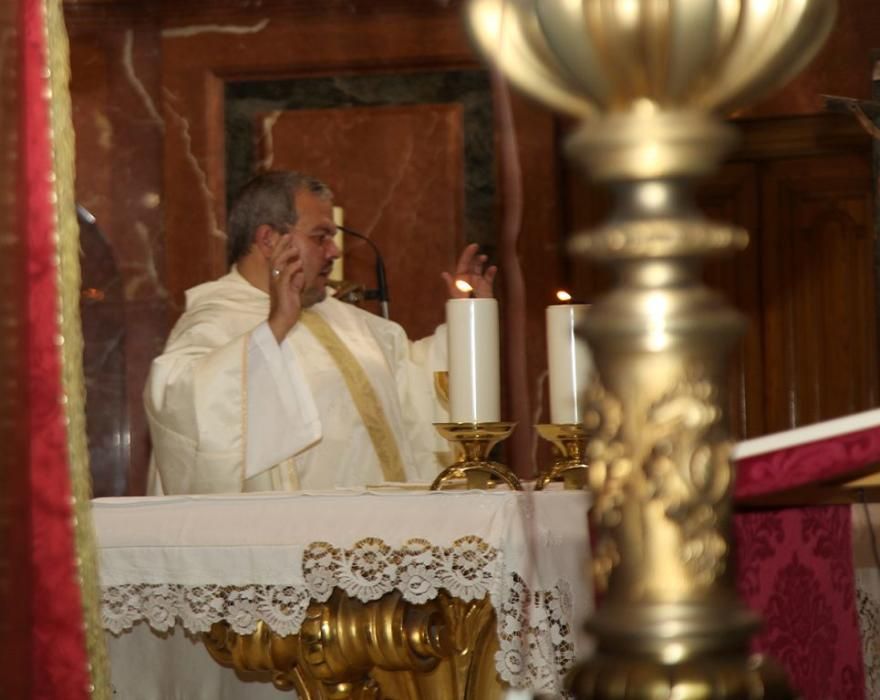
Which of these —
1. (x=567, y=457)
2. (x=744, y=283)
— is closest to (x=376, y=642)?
(x=567, y=457)

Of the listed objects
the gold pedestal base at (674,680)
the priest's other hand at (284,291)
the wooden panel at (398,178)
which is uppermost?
the wooden panel at (398,178)

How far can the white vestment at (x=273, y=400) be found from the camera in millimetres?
3166

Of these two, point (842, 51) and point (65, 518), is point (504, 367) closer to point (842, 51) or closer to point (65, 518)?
point (842, 51)

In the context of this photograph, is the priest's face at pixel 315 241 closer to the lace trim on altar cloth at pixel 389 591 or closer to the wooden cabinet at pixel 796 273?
the wooden cabinet at pixel 796 273

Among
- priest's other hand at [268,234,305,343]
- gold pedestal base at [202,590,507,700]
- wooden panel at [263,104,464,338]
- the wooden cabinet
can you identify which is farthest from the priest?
the wooden cabinet

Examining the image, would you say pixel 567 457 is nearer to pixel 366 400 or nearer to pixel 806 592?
pixel 806 592

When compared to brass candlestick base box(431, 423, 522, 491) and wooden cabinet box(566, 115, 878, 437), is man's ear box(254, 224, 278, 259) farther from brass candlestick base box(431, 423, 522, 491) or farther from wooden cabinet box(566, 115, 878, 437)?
brass candlestick base box(431, 423, 522, 491)

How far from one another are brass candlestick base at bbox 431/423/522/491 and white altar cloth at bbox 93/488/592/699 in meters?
0.15

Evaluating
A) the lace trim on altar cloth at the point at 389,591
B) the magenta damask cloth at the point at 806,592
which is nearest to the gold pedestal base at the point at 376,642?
the lace trim on altar cloth at the point at 389,591

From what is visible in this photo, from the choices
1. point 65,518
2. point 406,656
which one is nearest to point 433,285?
point 406,656

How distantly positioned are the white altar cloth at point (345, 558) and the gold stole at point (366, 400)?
151 cm

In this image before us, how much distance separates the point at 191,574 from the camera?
2.07 metres

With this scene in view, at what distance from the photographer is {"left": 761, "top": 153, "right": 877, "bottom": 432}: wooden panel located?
5262 millimetres

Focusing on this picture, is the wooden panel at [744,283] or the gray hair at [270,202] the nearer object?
the gray hair at [270,202]
